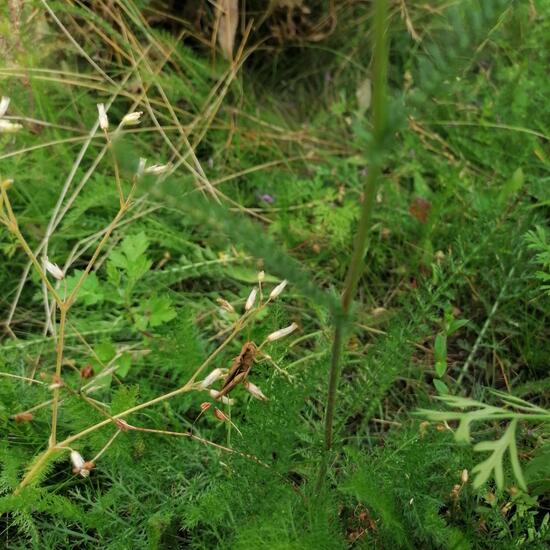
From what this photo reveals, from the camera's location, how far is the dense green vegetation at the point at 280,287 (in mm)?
991

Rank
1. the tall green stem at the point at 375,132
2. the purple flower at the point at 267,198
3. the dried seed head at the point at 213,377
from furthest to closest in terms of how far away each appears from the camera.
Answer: the purple flower at the point at 267,198 < the dried seed head at the point at 213,377 < the tall green stem at the point at 375,132

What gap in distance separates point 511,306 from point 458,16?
41.9 inches

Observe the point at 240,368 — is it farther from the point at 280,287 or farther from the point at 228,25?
the point at 228,25

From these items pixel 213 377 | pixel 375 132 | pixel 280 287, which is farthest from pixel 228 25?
pixel 375 132

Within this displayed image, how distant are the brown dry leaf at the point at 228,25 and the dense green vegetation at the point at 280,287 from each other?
41 mm

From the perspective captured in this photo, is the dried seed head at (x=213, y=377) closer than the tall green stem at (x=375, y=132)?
No

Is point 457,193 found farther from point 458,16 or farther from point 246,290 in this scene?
point 458,16

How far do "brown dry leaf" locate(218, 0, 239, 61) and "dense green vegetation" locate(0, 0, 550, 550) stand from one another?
0.13ft

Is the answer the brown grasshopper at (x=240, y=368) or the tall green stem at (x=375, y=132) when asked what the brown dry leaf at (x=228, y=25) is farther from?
the tall green stem at (x=375, y=132)

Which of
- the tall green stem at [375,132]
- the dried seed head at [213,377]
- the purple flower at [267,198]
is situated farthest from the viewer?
the purple flower at [267,198]

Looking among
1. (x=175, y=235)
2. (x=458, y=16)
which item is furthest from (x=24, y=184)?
(x=458, y=16)

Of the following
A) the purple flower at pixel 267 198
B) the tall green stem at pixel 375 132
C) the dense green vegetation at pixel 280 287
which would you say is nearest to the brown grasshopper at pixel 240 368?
the dense green vegetation at pixel 280 287

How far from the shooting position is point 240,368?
3.34 feet

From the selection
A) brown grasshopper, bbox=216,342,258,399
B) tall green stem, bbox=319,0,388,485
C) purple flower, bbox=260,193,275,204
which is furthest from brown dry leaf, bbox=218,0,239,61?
tall green stem, bbox=319,0,388,485
